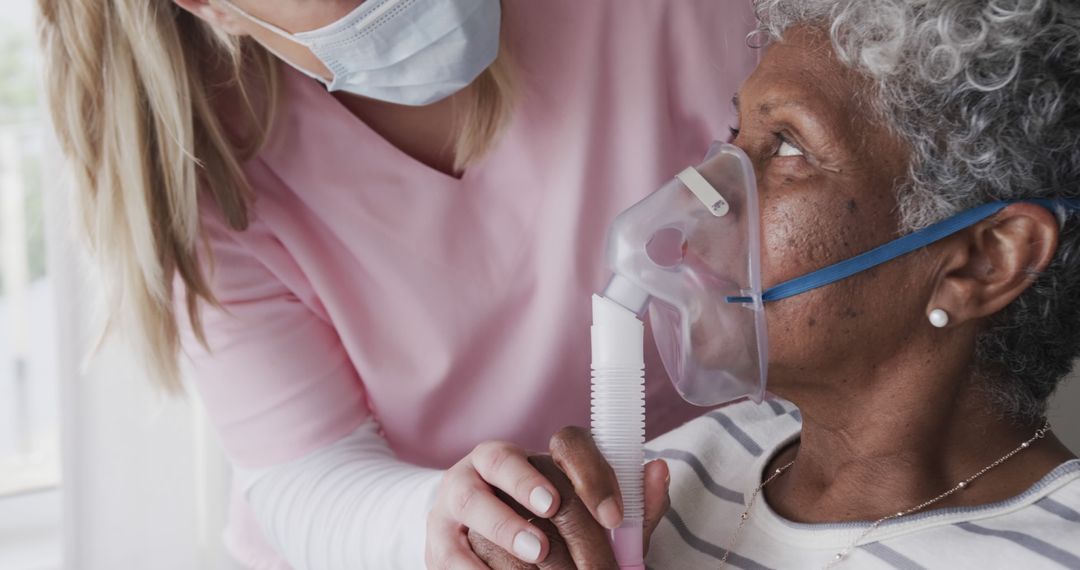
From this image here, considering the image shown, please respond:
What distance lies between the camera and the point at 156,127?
5.19ft

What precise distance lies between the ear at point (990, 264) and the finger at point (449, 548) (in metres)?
0.59

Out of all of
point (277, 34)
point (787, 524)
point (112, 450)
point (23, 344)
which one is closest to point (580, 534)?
point (787, 524)

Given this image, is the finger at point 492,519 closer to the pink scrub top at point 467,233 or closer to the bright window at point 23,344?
the pink scrub top at point 467,233

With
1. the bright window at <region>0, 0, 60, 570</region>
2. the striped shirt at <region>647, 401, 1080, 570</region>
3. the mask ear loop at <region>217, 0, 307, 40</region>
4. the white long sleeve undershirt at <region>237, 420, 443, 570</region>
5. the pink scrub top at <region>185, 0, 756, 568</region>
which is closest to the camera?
the striped shirt at <region>647, 401, 1080, 570</region>

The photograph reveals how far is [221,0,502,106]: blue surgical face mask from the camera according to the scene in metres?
1.43

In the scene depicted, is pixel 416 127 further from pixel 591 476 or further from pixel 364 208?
pixel 591 476

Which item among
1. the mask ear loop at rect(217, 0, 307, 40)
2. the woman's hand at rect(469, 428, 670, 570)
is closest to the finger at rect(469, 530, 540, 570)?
the woman's hand at rect(469, 428, 670, 570)

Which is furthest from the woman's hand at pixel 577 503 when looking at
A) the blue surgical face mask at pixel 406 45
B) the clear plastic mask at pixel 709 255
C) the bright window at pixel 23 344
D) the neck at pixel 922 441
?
the bright window at pixel 23 344

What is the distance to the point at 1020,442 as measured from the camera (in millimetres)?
1294

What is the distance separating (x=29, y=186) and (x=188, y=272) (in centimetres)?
210

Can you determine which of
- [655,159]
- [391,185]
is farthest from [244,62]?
[655,159]

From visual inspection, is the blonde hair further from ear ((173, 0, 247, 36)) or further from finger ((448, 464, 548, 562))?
finger ((448, 464, 548, 562))

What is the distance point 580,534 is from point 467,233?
64 cm

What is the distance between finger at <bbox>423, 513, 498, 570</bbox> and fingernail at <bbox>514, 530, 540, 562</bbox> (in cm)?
9
